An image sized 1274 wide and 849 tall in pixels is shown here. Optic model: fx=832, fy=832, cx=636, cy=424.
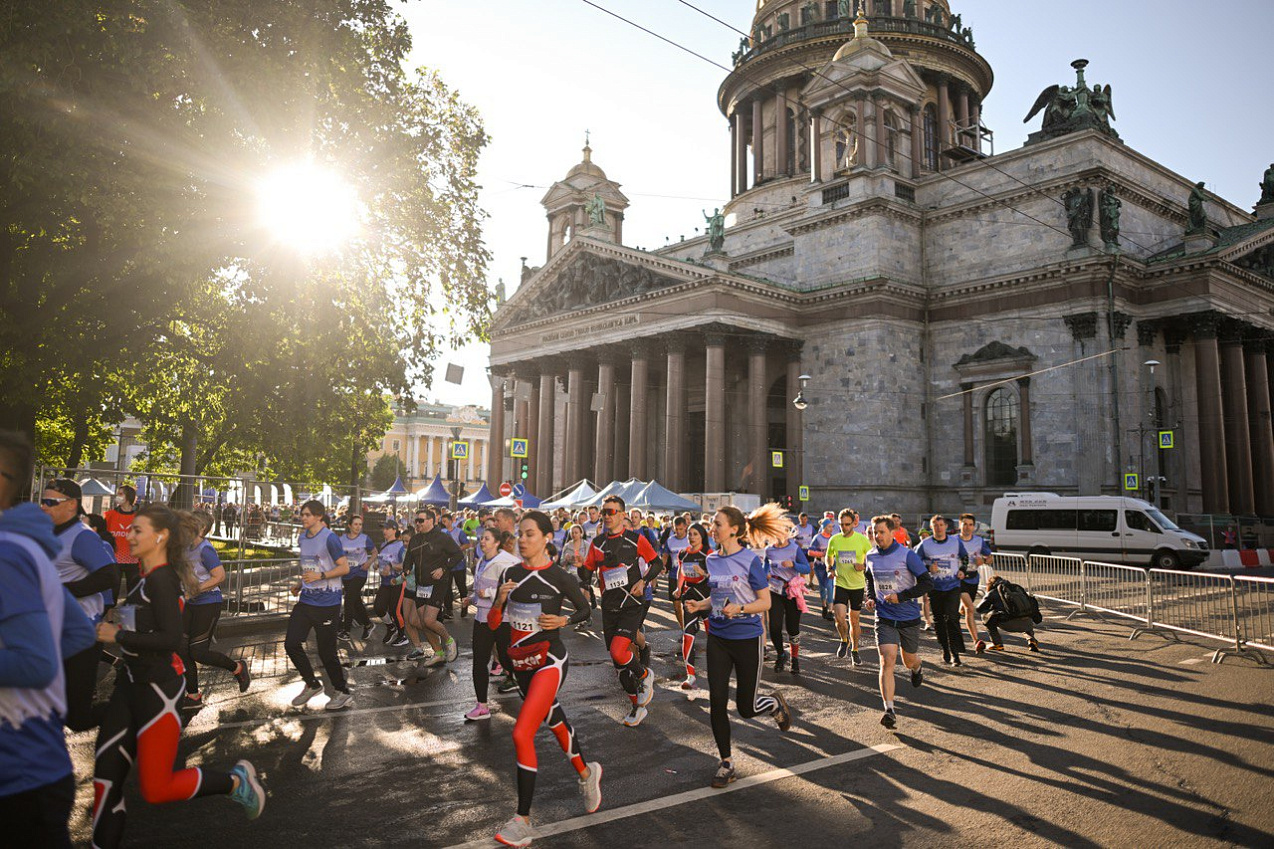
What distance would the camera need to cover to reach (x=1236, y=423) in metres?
35.3

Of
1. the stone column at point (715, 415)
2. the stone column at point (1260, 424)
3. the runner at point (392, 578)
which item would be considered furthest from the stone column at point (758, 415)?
the runner at point (392, 578)

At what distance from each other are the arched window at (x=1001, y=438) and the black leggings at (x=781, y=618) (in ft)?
91.8

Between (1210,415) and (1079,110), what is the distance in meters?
14.0

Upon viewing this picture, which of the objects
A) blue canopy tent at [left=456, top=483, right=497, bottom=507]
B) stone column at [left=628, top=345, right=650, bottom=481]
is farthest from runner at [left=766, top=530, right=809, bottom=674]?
stone column at [left=628, top=345, right=650, bottom=481]

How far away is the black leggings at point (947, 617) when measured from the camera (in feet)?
38.0

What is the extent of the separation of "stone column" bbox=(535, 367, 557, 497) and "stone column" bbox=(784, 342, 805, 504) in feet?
46.1

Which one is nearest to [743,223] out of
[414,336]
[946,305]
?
[946,305]

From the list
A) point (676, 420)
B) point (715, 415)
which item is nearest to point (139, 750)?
point (715, 415)

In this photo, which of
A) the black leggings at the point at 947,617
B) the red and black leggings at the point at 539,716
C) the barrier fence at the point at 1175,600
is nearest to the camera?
the red and black leggings at the point at 539,716

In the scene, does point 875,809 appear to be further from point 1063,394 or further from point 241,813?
point 1063,394

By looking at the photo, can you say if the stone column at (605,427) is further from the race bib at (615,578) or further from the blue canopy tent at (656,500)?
the race bib at (615,578)

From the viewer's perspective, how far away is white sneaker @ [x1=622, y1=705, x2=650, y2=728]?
8.27m

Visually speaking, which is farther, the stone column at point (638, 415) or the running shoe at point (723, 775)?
the stone column at point (638, 415)

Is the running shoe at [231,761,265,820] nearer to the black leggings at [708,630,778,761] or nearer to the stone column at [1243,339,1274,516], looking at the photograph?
the black leggings at [708,630,778,761]
